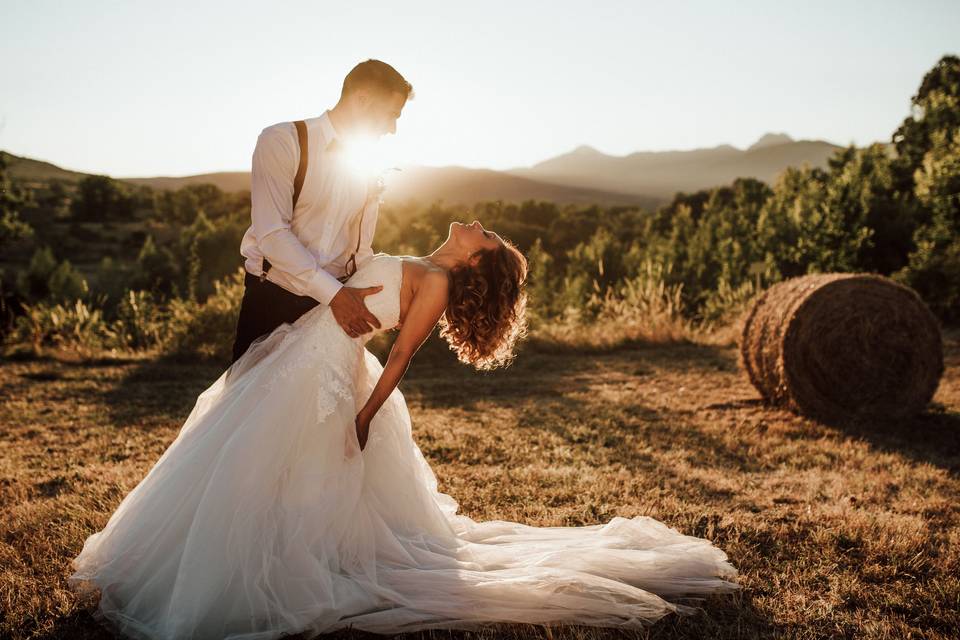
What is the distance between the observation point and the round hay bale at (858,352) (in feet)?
23.0

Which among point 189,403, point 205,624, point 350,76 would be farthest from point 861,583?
point 189,403

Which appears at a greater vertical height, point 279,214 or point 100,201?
point 100,201

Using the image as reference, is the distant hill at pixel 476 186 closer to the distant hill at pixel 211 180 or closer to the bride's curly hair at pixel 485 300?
the distant hill at pixel 211 180

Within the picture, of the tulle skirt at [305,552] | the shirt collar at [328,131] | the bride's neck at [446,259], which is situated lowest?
the tulle skirt at [305,552]

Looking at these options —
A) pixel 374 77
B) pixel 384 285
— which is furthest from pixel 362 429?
pixel 374 77

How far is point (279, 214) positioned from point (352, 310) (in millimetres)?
562

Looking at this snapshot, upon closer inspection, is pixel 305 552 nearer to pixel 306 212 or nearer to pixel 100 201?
pixel 306 212

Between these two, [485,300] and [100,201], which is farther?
[100,201]

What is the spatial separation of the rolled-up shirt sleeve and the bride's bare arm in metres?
0.38

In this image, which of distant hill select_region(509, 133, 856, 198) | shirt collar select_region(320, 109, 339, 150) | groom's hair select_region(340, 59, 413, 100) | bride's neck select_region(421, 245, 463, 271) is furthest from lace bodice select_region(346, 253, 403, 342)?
distant hill select_region(509, 133, 856, 198)

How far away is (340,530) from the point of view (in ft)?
9.90

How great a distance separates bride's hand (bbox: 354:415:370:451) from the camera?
10.5 feet

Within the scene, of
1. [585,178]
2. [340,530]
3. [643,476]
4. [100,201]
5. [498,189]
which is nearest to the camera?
Answer: [340,530]

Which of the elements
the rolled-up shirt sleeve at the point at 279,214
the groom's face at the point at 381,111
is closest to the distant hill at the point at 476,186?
the groom's face at the point at 381,111
